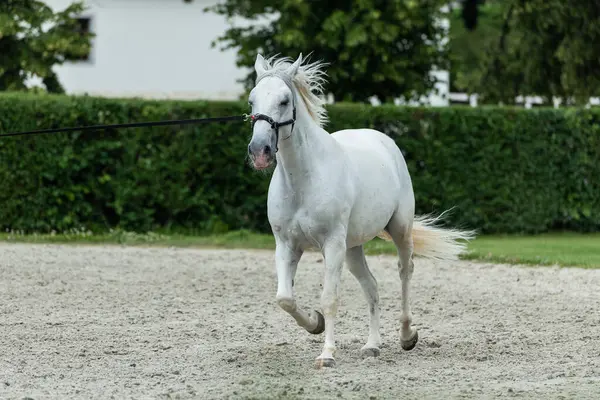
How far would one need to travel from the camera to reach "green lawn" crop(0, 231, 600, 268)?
629 inches

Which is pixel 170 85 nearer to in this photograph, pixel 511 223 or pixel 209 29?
pixel 209 29

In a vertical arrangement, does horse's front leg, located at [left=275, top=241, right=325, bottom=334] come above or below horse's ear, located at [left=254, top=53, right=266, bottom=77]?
below

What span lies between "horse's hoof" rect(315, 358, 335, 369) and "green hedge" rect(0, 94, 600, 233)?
33.1 feet

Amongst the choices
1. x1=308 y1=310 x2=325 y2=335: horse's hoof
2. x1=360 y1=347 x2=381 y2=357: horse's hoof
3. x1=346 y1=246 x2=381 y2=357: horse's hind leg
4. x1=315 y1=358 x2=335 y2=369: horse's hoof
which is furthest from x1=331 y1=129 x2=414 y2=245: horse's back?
x1=315 y1=358 x2=335 y2=369: horse's hoof

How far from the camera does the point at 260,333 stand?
9609 millimetres

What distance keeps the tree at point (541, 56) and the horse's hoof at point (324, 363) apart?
49.7 feet

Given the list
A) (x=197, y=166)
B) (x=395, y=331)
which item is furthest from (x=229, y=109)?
(x=395, y=331)

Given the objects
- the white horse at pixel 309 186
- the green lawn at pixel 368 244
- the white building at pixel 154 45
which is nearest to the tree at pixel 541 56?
the green lawn at pixel 368 244

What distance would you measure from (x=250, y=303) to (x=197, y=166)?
6.88 metres

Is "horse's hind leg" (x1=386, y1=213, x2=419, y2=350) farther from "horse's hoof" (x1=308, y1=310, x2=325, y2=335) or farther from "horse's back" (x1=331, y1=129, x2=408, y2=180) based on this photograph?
"horse's hoof" (x1=308, y1=310, x2=325, y2=335)

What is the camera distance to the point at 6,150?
1728 centimetres

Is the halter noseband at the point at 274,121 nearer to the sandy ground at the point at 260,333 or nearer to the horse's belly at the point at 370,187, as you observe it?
the horse's belly at the point at 370,187

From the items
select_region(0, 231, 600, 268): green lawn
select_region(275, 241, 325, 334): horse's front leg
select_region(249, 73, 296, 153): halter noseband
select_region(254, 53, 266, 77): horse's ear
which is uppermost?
select_region(254, 53, 266, 77): horse's ear

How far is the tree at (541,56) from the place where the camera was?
2173 centimetres
